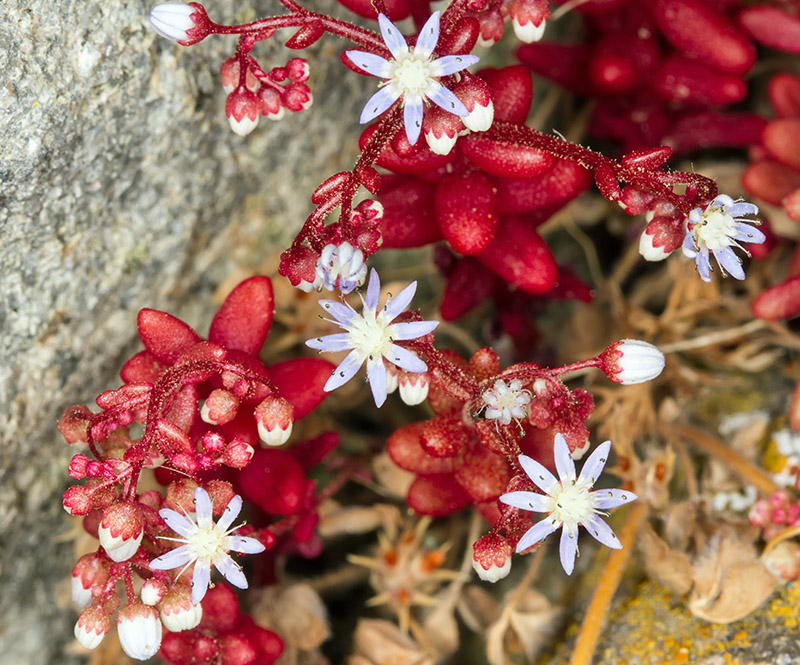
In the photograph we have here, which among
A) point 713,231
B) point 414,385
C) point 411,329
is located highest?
point 713,231

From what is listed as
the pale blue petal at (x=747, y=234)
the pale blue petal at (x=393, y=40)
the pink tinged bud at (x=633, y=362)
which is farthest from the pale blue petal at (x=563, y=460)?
the pale blue petal at (x=393, y=40)

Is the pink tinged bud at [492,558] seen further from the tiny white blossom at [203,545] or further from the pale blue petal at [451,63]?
the pale blue petal at [451,63]

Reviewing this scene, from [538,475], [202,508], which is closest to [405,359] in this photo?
[538,475]

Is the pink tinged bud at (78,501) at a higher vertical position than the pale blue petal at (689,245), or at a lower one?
lower

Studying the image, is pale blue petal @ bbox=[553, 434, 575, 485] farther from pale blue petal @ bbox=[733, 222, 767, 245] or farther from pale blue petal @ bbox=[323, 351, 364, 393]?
pale blue petal @ bbox=[733, 222, 767, 245]

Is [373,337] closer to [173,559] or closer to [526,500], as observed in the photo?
[526,500]

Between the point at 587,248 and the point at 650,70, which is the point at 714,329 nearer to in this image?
the point at 587,248

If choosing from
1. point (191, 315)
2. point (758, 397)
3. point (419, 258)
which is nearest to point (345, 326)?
point (191, 315)
